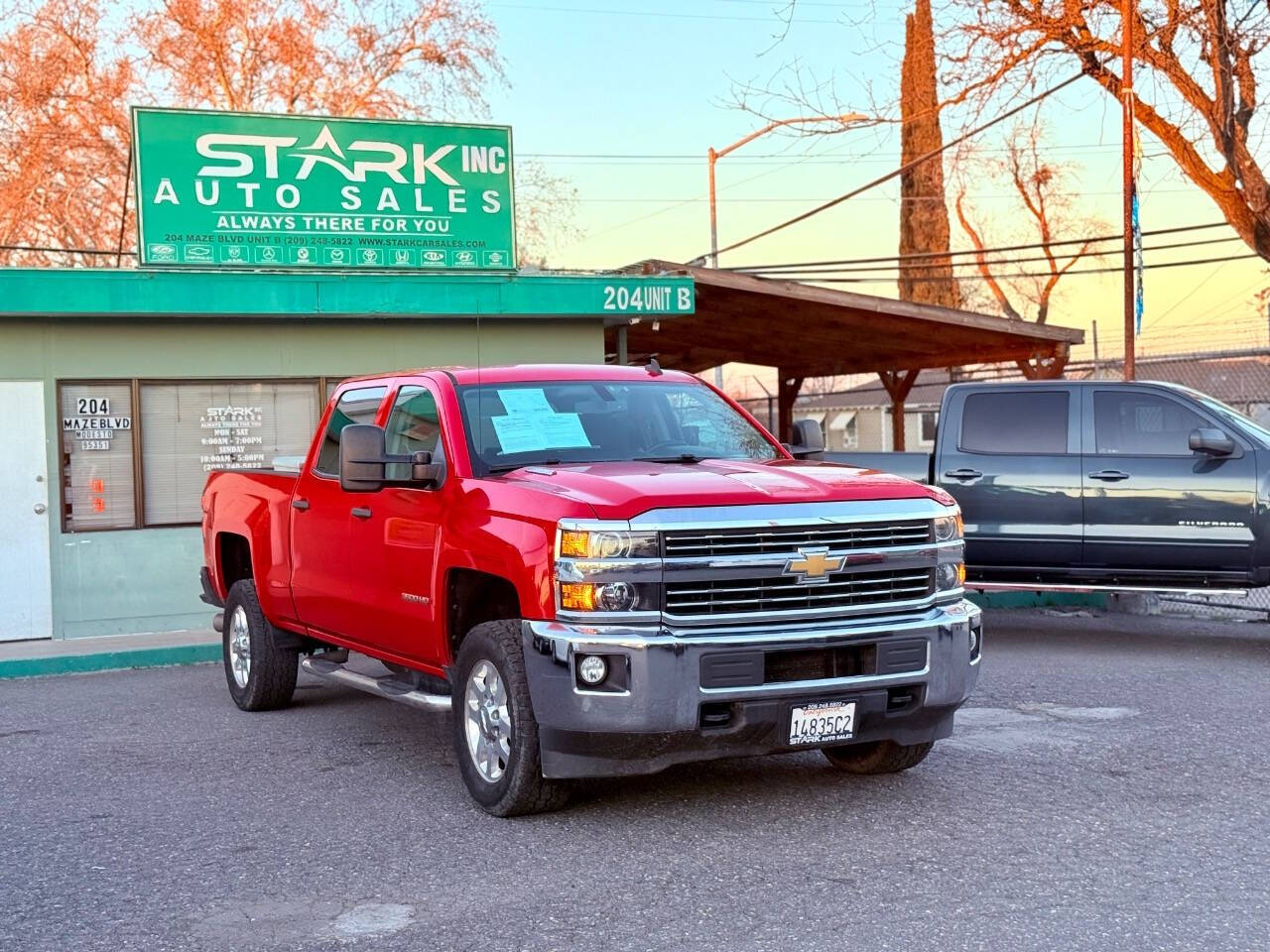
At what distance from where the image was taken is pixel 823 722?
19.7 feet

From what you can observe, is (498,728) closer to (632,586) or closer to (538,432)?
(632,586)

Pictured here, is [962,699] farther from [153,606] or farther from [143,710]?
[153,606]

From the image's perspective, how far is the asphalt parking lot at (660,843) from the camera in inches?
194

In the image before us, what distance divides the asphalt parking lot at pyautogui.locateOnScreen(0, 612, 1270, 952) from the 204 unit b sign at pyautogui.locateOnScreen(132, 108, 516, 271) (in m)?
6.14

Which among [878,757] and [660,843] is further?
[878,757]

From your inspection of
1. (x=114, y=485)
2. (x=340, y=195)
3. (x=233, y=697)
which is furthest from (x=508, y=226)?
(x=233, y=697)

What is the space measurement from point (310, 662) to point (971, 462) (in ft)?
18.6

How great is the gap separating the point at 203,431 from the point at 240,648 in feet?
15.8

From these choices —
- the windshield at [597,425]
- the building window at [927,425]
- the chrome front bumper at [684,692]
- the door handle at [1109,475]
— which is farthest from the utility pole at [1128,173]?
the building window at [927,425]

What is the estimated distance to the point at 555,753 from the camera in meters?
6.02

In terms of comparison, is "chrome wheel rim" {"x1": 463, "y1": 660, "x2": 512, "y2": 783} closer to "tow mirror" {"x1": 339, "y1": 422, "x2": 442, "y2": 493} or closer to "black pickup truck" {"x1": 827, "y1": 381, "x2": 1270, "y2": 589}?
"tow mirror" {"x1": 339, "y1": 422, "x2": 442, "y2": 493}

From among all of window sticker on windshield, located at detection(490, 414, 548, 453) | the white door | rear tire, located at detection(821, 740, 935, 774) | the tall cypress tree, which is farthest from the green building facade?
the tall cypress tree

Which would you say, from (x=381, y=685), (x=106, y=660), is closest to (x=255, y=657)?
(x=381, y=685)

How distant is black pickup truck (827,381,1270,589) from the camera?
35.8 ft
